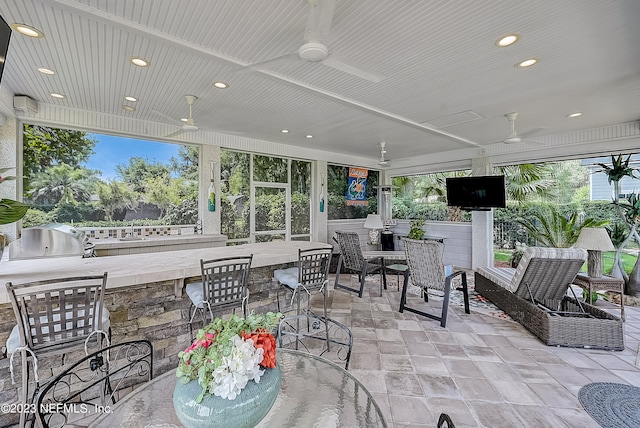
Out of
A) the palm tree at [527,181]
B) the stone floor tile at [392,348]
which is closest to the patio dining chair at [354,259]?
the stone floor tile at [392,348]

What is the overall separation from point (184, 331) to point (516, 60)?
4.08m

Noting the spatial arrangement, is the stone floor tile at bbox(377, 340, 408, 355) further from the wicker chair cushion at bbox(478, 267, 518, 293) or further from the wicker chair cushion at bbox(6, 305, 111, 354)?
the wicker chair cushion at bbox(6, 305, 111, 354)

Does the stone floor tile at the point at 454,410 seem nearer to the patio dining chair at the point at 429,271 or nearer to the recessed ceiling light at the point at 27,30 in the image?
the patio dining chair at the point at 429,271

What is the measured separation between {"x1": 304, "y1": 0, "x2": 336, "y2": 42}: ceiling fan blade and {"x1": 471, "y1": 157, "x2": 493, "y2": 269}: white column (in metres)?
5.81

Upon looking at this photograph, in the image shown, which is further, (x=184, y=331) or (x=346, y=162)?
(x=346, y=162)

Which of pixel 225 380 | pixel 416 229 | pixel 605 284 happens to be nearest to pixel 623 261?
pixel 605 284

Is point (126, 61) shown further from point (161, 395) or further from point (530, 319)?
point (530, 319)

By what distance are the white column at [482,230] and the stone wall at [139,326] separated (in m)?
6.14

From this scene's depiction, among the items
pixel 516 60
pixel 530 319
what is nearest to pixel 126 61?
pixel 516 60

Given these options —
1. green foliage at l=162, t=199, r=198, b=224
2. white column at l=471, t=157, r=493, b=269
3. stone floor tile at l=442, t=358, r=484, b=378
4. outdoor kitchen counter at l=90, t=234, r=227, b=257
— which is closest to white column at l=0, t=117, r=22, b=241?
outdoor kitchen counter at l=90, t=234, r=227, b=257

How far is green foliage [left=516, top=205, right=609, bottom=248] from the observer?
537 cm

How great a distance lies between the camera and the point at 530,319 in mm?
3289

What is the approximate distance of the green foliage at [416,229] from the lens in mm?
7453

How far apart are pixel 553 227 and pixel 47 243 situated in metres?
7.88
